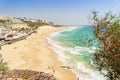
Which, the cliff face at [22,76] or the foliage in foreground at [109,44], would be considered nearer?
the foliage in foreground at [109,44]

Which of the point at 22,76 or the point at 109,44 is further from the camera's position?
the point at 22,76

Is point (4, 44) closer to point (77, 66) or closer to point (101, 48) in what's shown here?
point (77, 66)

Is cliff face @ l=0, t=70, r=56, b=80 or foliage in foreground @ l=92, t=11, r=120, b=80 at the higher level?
foliage in foreground @ l=92, t=11, r=120, b=80

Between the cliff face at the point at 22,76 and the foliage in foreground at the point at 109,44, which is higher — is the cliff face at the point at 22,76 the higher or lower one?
the lower one

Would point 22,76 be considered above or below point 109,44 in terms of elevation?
below

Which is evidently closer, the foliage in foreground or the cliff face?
the foliage in foreground

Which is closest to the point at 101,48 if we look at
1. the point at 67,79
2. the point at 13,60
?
the point at 67,79

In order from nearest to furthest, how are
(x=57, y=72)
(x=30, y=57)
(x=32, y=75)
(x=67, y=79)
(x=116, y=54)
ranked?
1. (x=116, y=54)
2. (x=32, y=75)
3. (x=67, y=79)
4. (x=57, y=72)
5. (x=30, y=57)

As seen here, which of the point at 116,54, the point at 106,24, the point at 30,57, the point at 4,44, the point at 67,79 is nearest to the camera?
the point at 116,54
